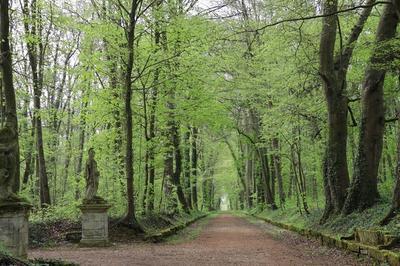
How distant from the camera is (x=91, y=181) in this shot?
1384 centimetres

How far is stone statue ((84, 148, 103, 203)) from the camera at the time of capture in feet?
45.1

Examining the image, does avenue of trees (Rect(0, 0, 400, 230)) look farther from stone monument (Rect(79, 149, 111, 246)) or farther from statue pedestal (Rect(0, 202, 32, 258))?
statue pedestal (Rect(0, 202, 32, 258))

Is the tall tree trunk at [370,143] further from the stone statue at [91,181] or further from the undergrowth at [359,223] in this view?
the stone statue at [91,181]

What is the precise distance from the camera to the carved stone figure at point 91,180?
45.1ft

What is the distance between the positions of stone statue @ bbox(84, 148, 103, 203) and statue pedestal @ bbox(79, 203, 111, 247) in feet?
0.73

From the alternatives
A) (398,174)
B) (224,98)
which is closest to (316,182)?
(224,98)

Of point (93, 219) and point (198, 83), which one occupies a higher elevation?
point (198, 83)

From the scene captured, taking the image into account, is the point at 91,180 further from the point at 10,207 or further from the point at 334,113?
the point at 334,113

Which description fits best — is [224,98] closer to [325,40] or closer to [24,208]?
[325,40]

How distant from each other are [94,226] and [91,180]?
1.43m

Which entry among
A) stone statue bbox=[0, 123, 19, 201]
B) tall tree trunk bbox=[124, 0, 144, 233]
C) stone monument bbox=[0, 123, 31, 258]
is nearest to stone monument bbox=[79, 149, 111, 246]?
tall tree trunk bbox=[124, 0, 144, 233]

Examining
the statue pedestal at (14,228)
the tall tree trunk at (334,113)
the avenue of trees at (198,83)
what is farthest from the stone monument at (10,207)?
the tall tree trunk at (334,113)

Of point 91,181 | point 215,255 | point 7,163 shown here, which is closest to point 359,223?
point 215,255

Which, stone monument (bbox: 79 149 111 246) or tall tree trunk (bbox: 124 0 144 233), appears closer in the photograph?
stone monument (bbox: 79 149 111 246)
